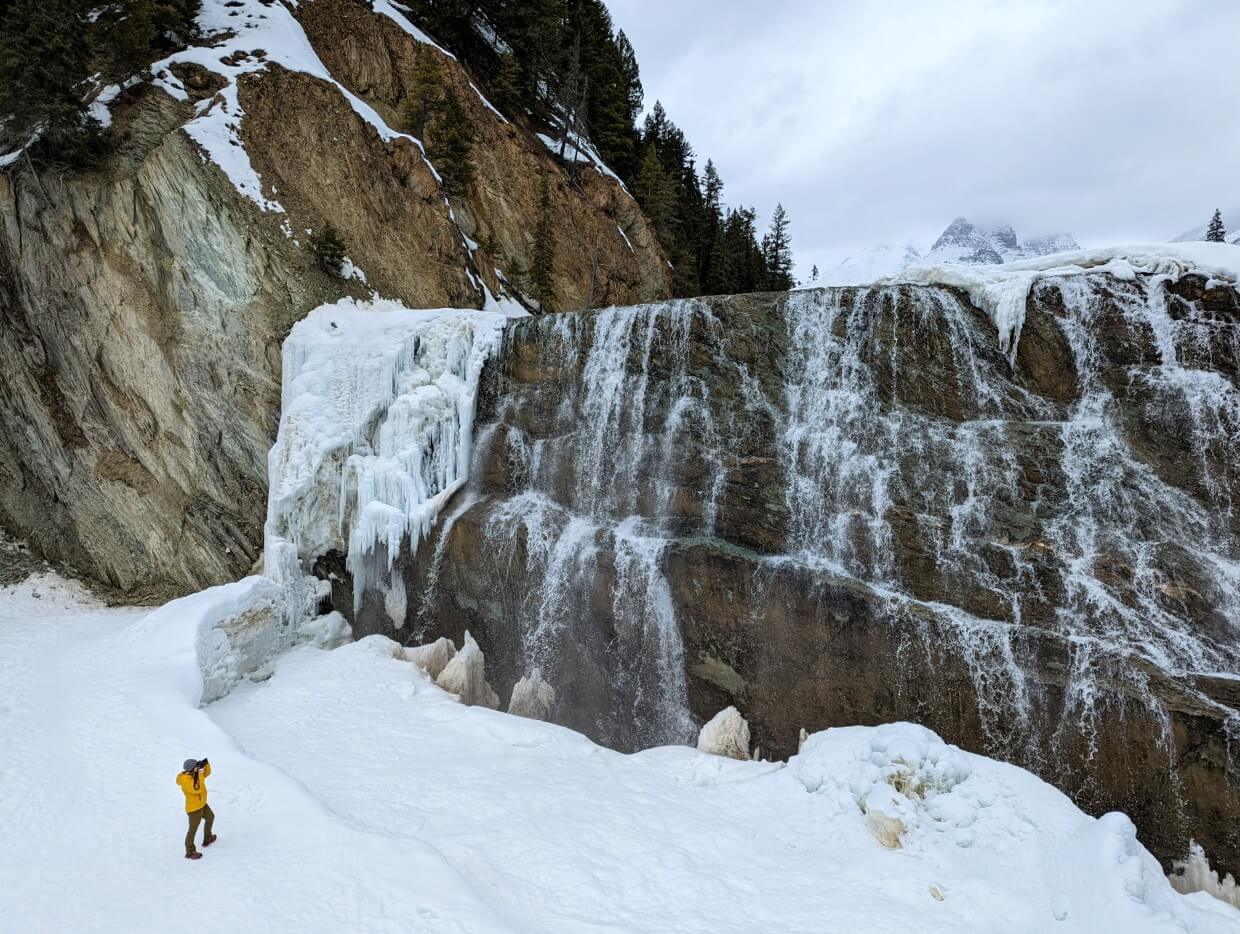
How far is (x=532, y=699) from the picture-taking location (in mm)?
12289

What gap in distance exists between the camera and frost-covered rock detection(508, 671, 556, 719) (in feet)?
40.1

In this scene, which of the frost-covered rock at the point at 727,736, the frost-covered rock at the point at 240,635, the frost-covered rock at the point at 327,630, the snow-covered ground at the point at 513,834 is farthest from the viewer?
the frost-covered rock at the point at 327,630

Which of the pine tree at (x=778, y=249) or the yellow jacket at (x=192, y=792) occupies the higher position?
the pine tree at (x=778, y=249)

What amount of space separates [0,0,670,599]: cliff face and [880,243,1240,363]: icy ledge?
15.3 metres

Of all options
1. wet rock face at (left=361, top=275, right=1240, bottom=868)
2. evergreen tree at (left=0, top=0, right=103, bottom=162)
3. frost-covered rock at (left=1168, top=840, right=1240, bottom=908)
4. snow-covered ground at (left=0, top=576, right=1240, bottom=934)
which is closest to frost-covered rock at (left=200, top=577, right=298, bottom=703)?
snow-covered ground at (left=0, top=576, right=1240, bottom=934)

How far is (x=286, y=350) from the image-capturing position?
641 inches

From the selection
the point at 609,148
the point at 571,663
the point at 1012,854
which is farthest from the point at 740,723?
the point at 609,148

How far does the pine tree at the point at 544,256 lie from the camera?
24.2 metres

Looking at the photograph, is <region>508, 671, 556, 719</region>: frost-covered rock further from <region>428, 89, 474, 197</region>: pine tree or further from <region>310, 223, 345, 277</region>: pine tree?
<region>428, 89, 474, 197</region>: pine tree

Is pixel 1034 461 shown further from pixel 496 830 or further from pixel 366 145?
pixel 366 145

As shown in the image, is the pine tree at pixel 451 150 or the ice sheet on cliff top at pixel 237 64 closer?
the ice sheet on cliff top at pixel 237 64

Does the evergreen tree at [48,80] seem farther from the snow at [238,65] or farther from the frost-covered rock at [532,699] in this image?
the frost-covered rock at [532,699]

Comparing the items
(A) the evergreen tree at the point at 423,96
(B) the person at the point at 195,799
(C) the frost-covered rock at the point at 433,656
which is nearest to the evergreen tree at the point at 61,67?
(A) the evergreen tree at the point at 423,96

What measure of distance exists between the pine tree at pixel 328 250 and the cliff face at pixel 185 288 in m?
0.36
